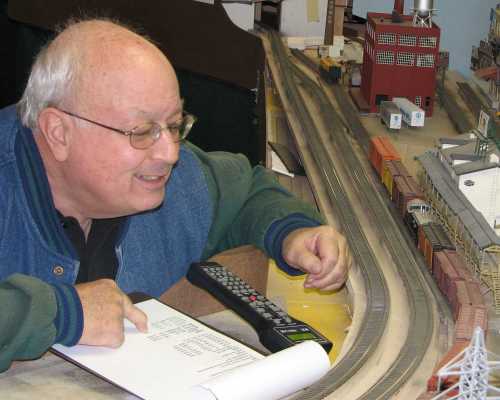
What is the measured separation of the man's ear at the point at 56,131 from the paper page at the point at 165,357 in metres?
0.66

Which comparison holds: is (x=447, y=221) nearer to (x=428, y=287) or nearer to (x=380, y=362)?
(x=428, y=287)

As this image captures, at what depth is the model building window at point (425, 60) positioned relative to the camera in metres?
5.72

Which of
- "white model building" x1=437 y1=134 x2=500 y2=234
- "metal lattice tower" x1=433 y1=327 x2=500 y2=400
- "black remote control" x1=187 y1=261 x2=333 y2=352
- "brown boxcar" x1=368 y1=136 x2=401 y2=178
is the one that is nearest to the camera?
"metal lattice tower" x1=433 y1=327 x2=500 y2=400

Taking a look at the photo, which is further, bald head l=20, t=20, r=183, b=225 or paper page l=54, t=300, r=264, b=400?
bald head l=20, t=20, r=183, b=225

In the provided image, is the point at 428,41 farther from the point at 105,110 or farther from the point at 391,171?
the point at 105,110

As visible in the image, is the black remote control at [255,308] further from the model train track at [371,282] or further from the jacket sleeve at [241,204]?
the jacket sleeve at [241,204]

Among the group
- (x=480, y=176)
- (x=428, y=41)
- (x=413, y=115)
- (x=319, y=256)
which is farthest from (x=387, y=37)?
(x=319, y=256)

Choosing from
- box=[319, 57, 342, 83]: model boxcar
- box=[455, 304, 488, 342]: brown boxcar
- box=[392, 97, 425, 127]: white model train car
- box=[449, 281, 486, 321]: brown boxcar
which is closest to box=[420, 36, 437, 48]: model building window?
box=[392, 97, 425, 127]: white model train car

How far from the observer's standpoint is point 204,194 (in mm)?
3340

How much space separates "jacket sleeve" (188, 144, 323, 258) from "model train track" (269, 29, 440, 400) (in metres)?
0.39

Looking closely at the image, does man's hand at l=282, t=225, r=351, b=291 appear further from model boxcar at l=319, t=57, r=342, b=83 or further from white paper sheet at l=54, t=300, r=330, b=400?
model boxcar at l=319, t=57, r=342, b=83

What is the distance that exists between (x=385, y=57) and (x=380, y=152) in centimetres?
128

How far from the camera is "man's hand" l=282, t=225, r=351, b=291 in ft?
10.1

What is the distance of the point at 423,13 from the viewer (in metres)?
5.73
